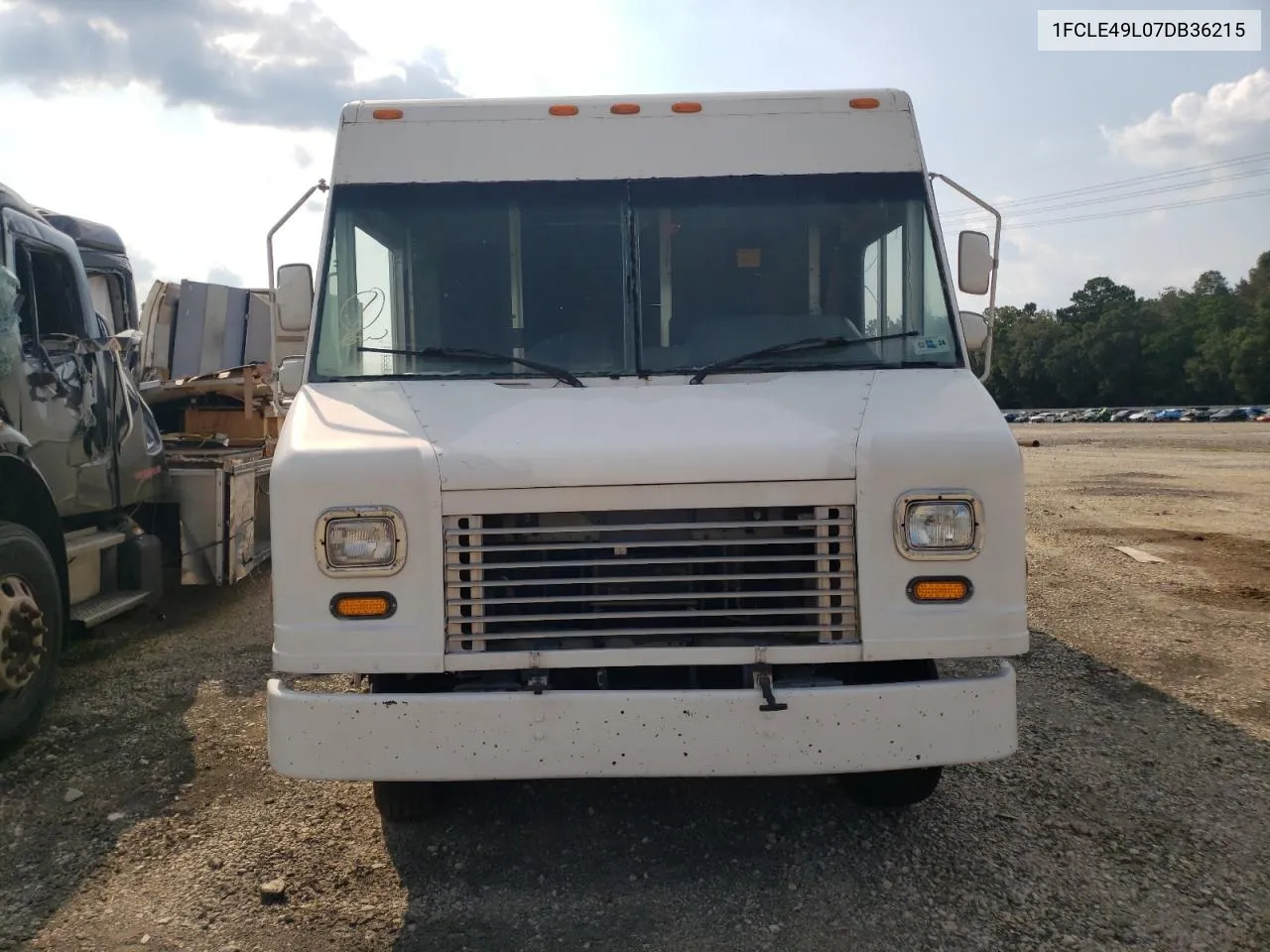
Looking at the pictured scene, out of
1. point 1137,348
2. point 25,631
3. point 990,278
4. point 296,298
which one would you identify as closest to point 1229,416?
point 1137,348

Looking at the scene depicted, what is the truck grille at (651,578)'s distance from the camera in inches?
131

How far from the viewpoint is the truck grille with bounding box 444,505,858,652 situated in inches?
131

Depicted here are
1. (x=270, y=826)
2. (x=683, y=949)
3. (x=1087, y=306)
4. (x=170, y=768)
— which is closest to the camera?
(x=683, y=949)

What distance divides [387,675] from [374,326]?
1.53 meters

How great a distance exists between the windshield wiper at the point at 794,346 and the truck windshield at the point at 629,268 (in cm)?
3

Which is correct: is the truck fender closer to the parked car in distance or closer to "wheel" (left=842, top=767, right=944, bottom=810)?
"wheel" (left=842, top=767, right=944, bottom=810)

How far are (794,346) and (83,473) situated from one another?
15.2 ft

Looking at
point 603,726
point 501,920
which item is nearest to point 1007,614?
point 603,726

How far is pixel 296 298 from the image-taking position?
14.5 ft

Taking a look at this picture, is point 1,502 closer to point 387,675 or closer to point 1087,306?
point 387,675

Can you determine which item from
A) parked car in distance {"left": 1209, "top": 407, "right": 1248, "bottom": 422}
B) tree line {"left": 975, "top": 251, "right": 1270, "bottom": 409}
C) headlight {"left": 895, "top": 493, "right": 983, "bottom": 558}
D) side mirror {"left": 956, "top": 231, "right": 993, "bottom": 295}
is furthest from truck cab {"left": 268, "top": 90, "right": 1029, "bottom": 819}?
tree line {"left": 975, "top": 251, "right": 1270, "bottom": 409}

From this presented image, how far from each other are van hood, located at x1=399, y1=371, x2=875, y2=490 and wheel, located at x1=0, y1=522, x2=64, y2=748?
8.23ft

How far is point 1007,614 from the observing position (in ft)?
11.1

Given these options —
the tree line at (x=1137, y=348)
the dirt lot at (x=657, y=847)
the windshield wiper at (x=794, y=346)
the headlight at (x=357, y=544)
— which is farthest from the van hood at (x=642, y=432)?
the tree line at (x=1137, y=348)
